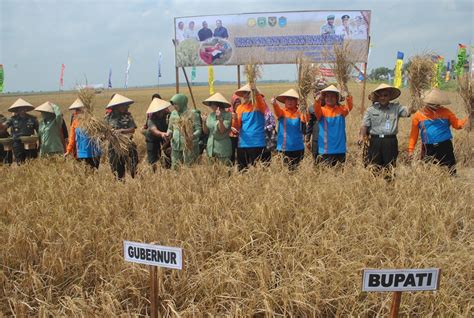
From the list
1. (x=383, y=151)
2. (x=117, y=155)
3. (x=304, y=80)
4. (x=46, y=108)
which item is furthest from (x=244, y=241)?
(x=46, y=108)

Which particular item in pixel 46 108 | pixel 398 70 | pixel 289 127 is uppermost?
pixel 398 70

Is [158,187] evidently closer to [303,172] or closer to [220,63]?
[303,172]

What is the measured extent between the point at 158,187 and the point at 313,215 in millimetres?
1769

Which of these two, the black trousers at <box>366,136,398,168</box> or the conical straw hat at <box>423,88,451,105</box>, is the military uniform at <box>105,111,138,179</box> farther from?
the conical straw hat at <box>423,88,451,105</box>

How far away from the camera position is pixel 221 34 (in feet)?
27.7

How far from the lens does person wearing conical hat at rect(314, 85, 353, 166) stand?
15.5 feet

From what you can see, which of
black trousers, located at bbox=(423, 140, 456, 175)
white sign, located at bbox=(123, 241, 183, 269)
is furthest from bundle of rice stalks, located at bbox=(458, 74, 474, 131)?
white sign, located at bbox=(123, 241, 183, 269)

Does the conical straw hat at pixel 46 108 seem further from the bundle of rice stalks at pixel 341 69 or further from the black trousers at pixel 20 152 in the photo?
the bundle of rice stalks at pixel 341 69

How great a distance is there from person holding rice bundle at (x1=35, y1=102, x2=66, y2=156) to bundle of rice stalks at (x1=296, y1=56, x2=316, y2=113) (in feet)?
12.5

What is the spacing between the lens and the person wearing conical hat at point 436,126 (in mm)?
4590

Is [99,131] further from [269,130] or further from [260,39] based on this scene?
[260,39]

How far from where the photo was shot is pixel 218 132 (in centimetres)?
505

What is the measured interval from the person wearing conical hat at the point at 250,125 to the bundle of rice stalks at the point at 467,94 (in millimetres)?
2449

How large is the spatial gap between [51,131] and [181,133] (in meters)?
2.52
